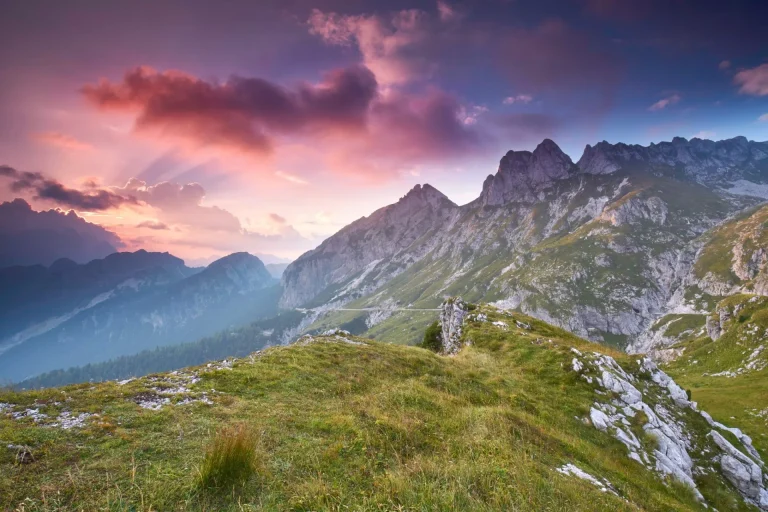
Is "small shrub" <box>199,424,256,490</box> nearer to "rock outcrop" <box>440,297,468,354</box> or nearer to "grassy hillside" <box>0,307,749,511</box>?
"grassy hillside" <box>0,307,749,511</box>

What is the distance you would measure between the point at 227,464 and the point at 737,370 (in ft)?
318

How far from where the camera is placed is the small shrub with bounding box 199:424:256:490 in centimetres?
745

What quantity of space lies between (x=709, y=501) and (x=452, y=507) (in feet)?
61.6

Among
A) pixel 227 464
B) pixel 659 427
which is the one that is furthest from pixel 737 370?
pixel 227 464

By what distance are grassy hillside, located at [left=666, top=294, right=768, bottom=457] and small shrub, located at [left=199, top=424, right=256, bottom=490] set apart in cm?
5190

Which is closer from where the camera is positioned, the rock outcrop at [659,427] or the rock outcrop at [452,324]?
the rock outcrop at [659,427]

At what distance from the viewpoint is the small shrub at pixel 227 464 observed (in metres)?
7.45

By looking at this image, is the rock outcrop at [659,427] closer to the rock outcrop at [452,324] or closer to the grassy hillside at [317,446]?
the grassy hillside at [317,446]

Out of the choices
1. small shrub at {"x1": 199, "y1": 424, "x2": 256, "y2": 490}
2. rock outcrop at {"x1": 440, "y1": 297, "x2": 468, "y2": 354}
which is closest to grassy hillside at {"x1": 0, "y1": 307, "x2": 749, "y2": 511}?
small shrub at {"x1": 199, "y1": 424, "x2": 256, "y2": 490}

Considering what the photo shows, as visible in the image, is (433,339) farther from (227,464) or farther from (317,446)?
(227,464)

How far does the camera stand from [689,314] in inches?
7160

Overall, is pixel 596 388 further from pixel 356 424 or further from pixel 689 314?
pixel 689 314

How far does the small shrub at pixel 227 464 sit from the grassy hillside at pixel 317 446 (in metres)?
0.03

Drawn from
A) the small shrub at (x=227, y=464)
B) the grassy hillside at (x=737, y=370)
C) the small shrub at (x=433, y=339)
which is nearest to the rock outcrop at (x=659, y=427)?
the small shrub at (x=227, y=464)
